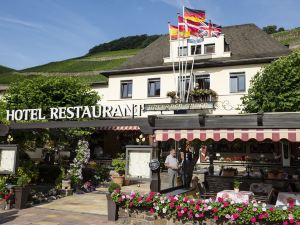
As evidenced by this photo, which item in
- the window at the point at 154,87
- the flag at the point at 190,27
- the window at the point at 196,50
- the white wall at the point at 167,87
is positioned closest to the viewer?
the flag at the point at 190,27

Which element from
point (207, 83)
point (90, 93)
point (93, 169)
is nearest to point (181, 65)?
point (207, 83)

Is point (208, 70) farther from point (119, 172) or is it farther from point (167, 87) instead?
point (119, 172)

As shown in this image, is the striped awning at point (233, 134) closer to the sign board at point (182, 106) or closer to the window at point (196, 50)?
the sign board at point (182, 106)

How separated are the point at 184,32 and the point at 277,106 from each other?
364 inches

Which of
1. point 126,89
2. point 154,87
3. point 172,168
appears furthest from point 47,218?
point 126,89

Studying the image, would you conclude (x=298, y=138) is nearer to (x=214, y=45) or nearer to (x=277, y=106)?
(x=277, y=106)

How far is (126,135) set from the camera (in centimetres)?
3222

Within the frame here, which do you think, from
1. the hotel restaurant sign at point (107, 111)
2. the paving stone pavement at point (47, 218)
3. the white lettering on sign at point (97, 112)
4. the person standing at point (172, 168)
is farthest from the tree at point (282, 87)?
the paving stone pavement at point (47, 218)

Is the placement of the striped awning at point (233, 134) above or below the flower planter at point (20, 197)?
above

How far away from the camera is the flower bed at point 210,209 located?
841cm

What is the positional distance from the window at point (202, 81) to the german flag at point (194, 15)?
196 inches

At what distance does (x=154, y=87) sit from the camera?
3045 cm

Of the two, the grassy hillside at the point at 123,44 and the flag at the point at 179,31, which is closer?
the flag at the point at 179,31

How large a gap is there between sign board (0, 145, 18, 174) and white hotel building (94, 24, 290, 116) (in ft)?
57.0
